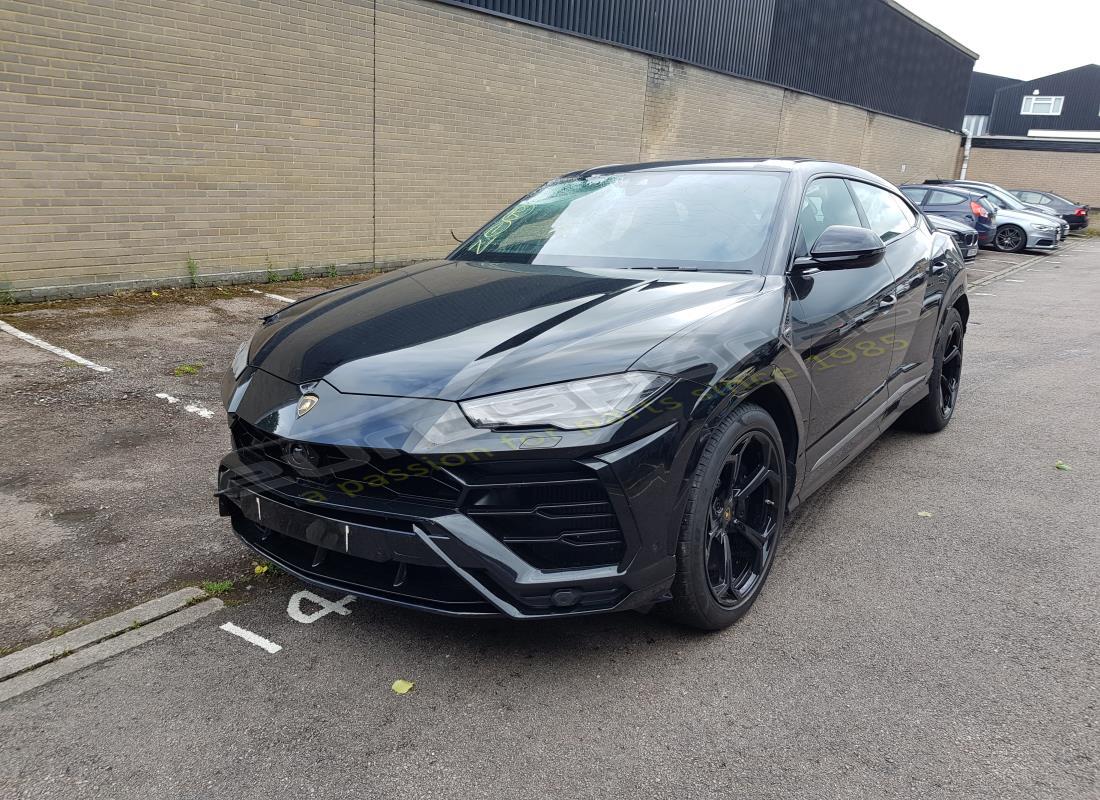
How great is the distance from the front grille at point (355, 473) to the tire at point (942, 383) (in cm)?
383

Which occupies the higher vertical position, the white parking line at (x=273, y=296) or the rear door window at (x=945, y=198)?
the rear door window at (x=945, y=198)

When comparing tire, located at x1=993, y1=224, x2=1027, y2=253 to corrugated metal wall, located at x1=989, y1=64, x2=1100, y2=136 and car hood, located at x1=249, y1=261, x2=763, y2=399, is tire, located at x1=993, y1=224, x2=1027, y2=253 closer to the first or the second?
car hood, located at x1=249, y1=261, x2=763, y2=399

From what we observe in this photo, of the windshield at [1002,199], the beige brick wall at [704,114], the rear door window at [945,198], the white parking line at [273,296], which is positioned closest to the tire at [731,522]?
the white parking line at [273,296]

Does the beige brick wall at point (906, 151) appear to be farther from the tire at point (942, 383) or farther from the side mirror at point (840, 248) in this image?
the side mirror at point (840, 248)

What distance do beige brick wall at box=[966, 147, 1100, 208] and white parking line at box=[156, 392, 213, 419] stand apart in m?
41.9

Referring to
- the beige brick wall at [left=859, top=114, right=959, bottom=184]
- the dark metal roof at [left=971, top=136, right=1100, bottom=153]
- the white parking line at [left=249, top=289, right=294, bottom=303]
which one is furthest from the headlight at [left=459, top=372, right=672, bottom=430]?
the dark metal roof at [left=971, top=136, right=1100, bottom=153]

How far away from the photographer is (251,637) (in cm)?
281

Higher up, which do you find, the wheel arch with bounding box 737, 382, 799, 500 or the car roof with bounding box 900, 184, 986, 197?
the car roof with bounding box 900, 184, 986, 197

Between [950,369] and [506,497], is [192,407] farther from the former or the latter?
[950,369]

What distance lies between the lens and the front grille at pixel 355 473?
7.64 ft

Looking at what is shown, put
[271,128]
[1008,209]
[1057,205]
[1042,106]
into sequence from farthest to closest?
[1042,106], [1057,205], [1008,209], [271,128]

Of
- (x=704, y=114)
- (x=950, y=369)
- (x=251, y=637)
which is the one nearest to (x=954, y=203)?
(x=704, y=114)

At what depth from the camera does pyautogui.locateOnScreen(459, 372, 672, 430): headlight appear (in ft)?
7.61

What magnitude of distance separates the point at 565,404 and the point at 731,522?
0.89 m
